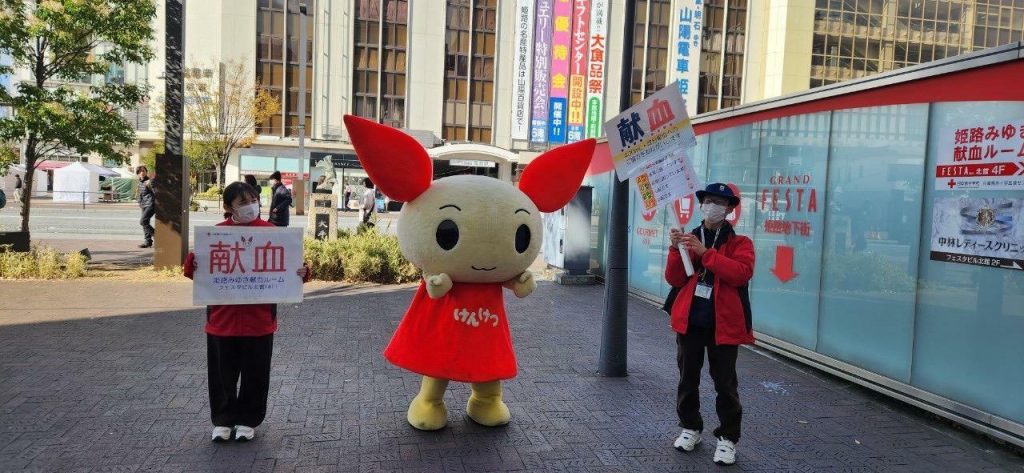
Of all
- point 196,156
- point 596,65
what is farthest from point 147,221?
point 596,65

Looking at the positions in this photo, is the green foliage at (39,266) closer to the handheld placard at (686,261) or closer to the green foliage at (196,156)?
the handheld placard at (686,261)

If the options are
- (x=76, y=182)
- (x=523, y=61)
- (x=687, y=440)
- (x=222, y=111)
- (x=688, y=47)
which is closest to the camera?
(x=687, y=440)

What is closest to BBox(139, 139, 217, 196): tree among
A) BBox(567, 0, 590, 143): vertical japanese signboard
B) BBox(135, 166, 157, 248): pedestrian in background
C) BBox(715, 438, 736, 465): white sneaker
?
BBox(567, 0, 590, 143): vertical japanese signboard

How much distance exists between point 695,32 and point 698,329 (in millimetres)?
42276

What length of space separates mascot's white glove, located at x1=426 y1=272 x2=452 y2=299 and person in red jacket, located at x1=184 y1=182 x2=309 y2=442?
2.82 feet

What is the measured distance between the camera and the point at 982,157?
511 centimetres

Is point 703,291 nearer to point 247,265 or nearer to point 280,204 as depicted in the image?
point 247,265

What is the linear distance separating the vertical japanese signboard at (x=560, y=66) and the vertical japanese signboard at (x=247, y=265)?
35.1m

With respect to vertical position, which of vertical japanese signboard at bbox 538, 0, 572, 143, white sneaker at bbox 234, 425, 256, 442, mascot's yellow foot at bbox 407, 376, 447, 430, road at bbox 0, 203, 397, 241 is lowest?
white sneaker at bbox 234, 425, 256, 442

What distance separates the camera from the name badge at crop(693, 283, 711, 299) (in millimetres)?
4367

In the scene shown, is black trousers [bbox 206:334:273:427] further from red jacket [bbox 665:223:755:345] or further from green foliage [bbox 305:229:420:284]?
Result: green foliage [bbox 305:229:420:284]

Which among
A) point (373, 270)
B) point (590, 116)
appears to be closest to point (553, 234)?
point (373, 270)

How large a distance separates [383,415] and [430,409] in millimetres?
535

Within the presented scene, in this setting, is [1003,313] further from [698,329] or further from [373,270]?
[373,270]
